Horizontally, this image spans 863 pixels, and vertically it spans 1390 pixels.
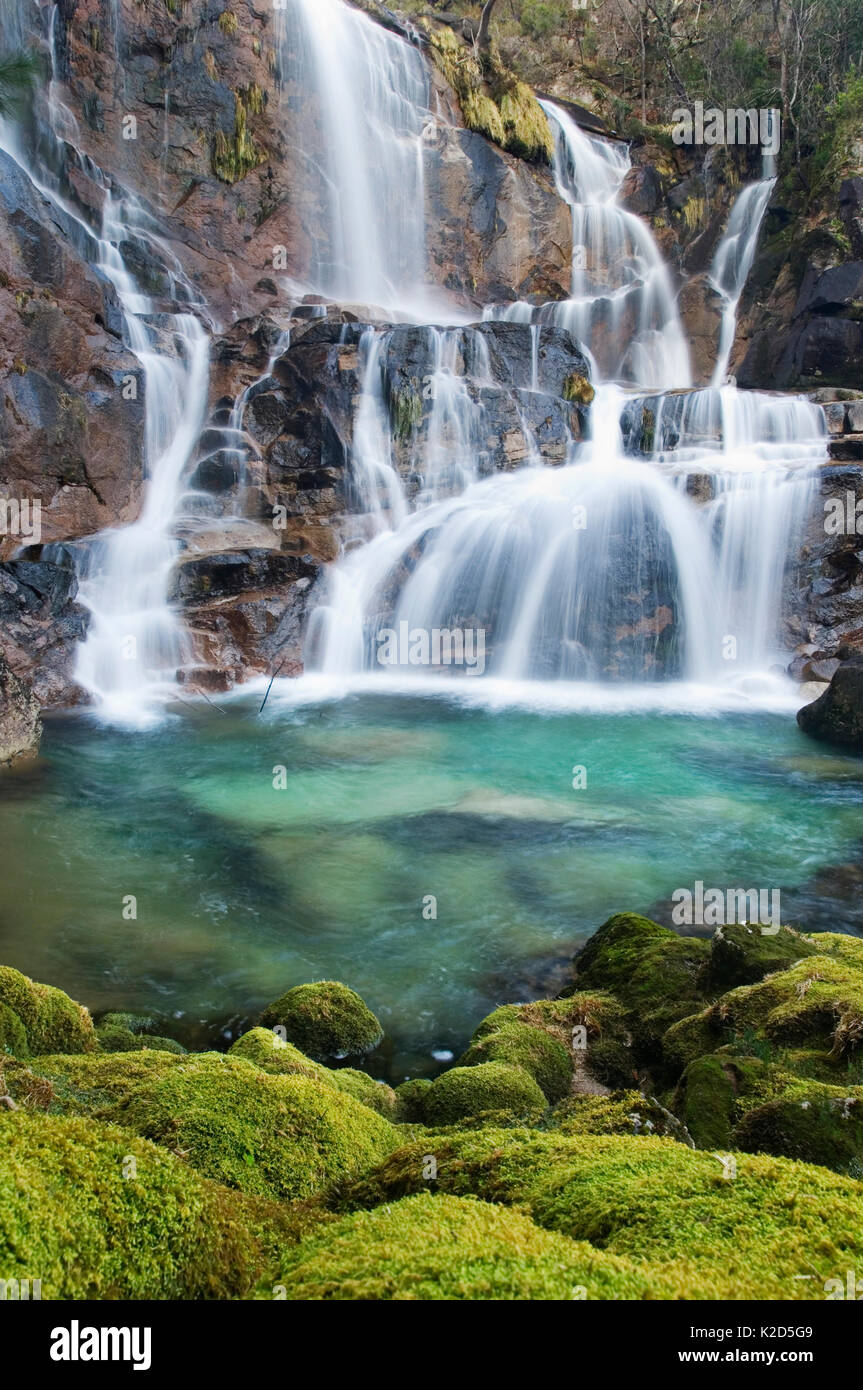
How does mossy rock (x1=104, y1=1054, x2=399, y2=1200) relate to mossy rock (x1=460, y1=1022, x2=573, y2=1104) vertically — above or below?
above

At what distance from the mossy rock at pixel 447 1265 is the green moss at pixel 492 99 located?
115ft

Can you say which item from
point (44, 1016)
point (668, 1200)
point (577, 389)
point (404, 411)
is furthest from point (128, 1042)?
point (577, 389)

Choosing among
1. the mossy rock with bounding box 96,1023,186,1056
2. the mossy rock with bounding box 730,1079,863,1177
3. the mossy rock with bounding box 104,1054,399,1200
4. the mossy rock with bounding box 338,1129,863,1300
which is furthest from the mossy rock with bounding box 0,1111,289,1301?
the mossy rock with bounding box 96,1023,186,1056

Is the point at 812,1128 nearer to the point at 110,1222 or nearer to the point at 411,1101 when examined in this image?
the point at 110,1222

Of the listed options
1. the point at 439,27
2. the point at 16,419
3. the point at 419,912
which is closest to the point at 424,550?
the point at 16,419

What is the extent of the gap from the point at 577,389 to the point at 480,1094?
20.8 m

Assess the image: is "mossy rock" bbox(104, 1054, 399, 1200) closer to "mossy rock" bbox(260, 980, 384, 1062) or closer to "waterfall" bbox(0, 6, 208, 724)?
"mossy rock" bbox(260, 980, 384, 1062)

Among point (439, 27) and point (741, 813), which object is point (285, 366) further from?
point (439, 27)

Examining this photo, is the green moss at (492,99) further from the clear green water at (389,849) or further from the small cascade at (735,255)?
the clear green water at (389,849)

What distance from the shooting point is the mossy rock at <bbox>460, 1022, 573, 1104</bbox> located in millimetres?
4758

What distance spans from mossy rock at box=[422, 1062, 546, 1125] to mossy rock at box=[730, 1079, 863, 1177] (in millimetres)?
1320

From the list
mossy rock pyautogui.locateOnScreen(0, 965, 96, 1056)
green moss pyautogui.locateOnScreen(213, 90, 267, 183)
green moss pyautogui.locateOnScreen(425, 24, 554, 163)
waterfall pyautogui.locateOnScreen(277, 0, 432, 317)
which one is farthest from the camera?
green moss pyautogui.locateOnScreen(425, 24, 554, 163)

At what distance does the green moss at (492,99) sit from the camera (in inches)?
1199

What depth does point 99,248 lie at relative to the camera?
2289cm
